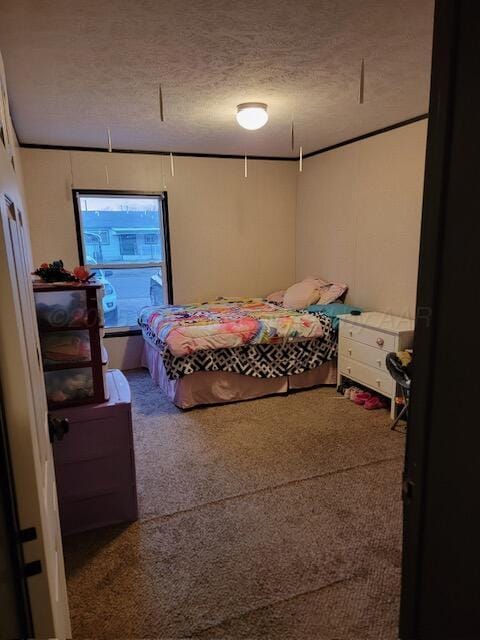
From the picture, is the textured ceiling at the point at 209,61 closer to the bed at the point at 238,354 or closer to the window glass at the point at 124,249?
the window glass at the point at 124,249

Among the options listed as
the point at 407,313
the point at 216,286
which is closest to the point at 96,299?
the point at 407,313

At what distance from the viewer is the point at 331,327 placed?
4.02 meters

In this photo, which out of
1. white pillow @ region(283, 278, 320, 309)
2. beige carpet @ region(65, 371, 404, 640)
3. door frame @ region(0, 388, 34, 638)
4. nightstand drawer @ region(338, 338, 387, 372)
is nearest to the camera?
door frame @ region(0, 388, 34, 638)

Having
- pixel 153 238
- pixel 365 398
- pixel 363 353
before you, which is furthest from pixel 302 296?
pixel 153 238

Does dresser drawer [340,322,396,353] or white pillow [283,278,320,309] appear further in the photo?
white pillow [283,278,320,309]

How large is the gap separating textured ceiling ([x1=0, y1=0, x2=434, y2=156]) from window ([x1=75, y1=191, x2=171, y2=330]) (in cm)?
106

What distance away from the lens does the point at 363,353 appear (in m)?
3.59

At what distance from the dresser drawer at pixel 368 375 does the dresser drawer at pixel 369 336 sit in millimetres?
215

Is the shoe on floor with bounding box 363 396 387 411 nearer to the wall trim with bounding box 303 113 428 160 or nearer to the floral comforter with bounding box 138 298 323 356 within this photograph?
the floral comforter with bounding box 138 298 323 356

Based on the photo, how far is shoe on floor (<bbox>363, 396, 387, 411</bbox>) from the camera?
11.6 feet

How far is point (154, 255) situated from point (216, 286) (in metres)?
0.85

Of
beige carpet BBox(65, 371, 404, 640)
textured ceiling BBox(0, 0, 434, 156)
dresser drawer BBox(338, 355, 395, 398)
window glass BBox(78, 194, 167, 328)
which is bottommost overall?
beige carpet BBox(65, 371, 404, 640)

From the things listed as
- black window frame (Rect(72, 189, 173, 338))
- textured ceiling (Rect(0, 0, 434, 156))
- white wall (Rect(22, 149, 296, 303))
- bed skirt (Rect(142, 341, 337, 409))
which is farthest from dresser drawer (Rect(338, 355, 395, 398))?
black window frame (Rect(72, 189, 173, 338))

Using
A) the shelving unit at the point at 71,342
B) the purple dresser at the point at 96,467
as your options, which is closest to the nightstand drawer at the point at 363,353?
the purple dresser at the point at 96,467
